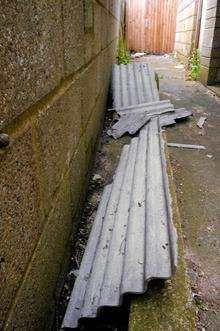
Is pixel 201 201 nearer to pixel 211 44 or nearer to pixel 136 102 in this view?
pixel 136 102

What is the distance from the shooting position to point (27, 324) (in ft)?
3.60

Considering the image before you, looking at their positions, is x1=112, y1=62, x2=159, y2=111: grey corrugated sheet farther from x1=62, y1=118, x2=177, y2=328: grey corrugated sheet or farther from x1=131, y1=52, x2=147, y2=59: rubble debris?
x1=131, y1=52, x2=147, y2=59: rubble debris

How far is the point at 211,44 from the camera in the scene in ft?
20.1

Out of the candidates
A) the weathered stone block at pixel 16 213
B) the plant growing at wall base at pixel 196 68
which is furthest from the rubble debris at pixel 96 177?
the plant growing at wall base at pixel 196 68

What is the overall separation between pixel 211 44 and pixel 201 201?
184 inches

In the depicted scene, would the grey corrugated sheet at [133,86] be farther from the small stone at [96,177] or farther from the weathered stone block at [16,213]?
the weathered stone block at [16,213]

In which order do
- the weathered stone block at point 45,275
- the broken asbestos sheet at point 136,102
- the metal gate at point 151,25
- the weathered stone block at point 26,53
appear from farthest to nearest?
1. the metal gate at point 151,25
2. the broken asbestos sheet at point 136,102
3. the weathered stone block at point 45,275
4. the weathered stone block at point 26,53

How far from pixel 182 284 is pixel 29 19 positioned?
1173 millimetres

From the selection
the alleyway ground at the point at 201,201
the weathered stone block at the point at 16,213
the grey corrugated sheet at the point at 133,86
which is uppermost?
the weathered stone block at the point at 16,213

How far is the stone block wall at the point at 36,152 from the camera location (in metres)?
0.86

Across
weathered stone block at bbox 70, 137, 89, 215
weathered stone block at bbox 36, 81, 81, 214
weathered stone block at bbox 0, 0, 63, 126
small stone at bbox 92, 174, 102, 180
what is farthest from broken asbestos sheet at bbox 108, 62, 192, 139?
weathered stone block at bbox 0, 0, 63, 126

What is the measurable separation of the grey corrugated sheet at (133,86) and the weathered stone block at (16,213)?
3335mm

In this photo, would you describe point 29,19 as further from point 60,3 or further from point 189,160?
point 189,160

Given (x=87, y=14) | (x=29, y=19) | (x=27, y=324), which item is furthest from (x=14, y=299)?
(x=87, y=14)
